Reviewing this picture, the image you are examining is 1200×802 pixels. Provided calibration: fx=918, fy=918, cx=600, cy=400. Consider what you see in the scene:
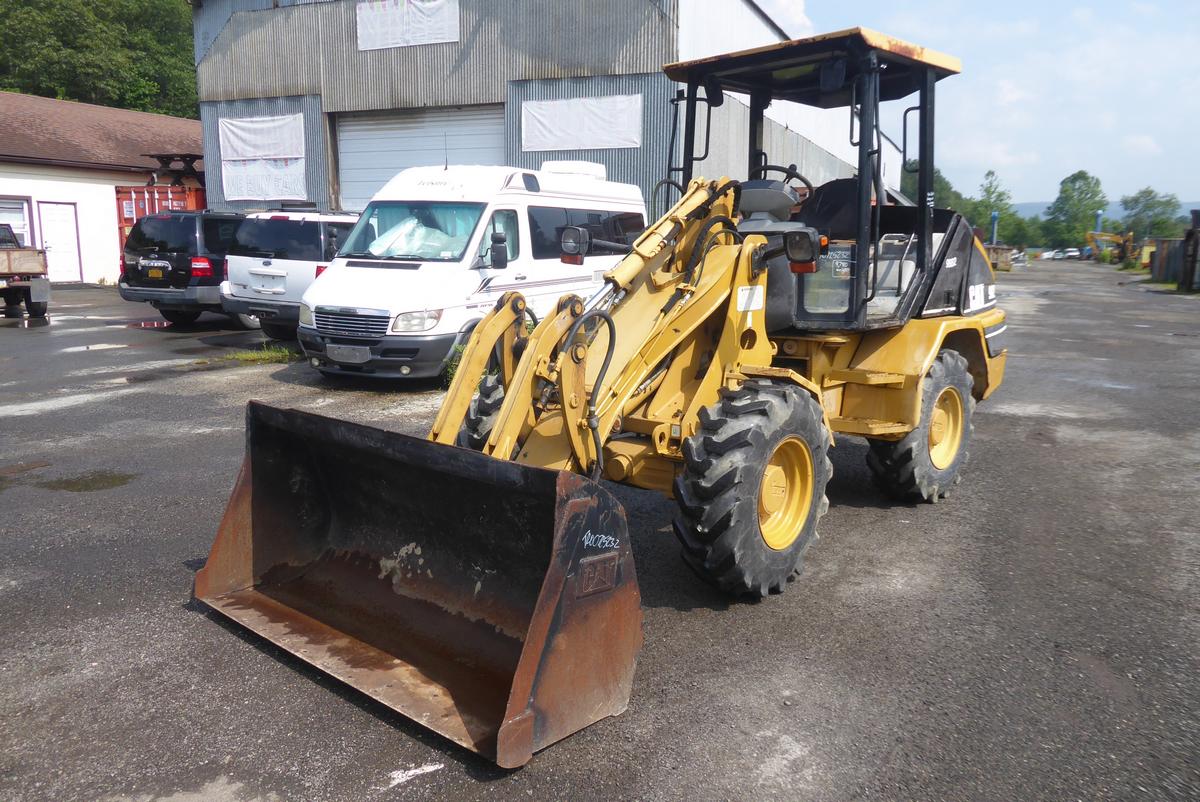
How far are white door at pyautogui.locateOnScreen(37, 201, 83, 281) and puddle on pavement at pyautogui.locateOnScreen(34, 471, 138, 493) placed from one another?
85.3 ft

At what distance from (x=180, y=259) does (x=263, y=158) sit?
8.51 m

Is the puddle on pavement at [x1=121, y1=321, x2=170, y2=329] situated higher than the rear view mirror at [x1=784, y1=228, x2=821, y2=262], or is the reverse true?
the rear view mirror at [x1=784, y1=228, x2=821, y2=262]

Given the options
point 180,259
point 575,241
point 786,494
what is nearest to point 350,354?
point 575,241

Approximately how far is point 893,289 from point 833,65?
5.20ft

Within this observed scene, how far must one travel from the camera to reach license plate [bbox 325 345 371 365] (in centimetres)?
1038

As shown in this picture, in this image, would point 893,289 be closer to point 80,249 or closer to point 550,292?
point 550,292

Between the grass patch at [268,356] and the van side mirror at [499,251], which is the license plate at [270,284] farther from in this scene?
the van side mirror at [499,251]

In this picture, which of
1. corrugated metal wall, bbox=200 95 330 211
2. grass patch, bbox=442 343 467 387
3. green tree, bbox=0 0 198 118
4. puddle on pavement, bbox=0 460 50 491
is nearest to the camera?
puddle on pavement, bbox=0 460 50 491

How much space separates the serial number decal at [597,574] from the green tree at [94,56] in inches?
1989

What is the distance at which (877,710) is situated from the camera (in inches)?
148

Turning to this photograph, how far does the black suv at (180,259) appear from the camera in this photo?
51.8 feet

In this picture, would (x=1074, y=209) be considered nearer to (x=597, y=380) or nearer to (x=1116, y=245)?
(x=1116, y=245)

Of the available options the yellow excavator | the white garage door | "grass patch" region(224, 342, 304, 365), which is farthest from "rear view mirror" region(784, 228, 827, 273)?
the yellow excavator

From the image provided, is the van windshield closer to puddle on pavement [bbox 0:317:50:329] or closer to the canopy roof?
the canopy roof
